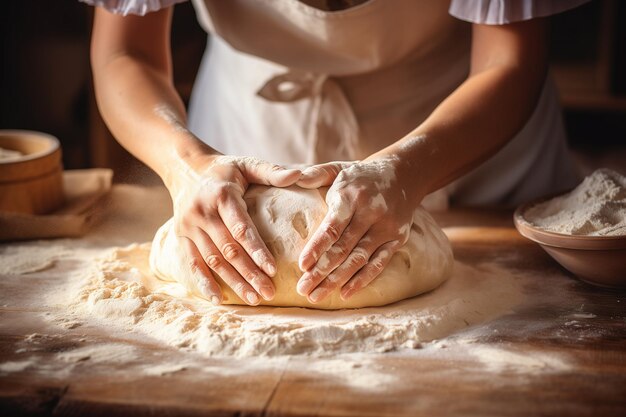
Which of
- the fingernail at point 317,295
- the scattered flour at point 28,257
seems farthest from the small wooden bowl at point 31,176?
the fingernail at point 317,295

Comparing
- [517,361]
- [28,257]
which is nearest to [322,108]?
[28,257]

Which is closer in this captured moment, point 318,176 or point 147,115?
point 318,176

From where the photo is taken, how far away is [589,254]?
4.65 ft

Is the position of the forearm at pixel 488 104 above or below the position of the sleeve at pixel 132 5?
below

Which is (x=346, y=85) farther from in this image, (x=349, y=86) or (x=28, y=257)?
(x=28, y=257)

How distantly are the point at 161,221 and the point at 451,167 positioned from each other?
75 cm

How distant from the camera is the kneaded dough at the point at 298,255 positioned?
1374mm

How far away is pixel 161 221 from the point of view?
6.11 feet

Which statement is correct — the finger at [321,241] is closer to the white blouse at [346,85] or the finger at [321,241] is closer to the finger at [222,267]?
the finger at [222,267]

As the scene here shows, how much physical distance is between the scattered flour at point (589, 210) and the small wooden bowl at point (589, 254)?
1.3 inches

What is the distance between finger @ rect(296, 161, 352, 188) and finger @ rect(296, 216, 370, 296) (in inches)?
4.4

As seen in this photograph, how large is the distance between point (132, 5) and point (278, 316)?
2.60 ft

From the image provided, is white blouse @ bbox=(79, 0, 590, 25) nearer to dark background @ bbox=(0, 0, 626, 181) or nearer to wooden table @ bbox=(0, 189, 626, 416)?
wooden table @ bbox=(0, 189, 626, 416)

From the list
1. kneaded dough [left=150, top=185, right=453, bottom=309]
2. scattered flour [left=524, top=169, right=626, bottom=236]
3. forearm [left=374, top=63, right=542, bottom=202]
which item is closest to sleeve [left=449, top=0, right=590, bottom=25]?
forearm [left=374, top=63, right=542, bottom=202]
